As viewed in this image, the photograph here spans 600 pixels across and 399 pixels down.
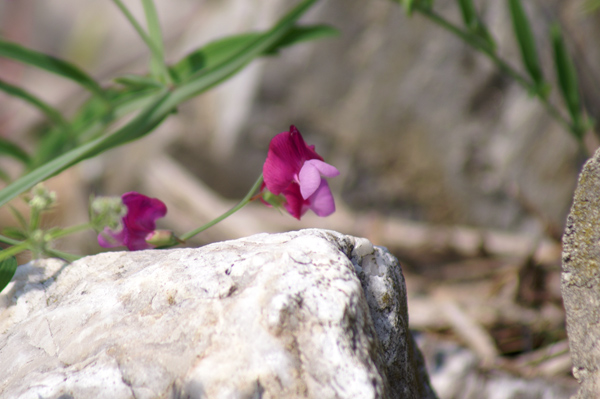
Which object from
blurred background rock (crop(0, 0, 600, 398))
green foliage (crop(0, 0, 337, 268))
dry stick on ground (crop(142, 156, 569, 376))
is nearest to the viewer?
green foliage (crop(0, 0, 337, 268))

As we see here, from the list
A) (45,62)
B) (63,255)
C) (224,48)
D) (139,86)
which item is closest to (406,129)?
(224,48)

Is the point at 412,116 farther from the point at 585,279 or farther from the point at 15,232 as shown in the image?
the point at 15,232

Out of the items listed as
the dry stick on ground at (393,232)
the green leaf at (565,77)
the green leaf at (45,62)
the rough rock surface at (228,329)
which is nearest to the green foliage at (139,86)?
the green leaf at (45,62)

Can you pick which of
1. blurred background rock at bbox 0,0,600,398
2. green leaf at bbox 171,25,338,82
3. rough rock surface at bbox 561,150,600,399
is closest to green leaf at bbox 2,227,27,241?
green leaf at bbox 171,25,338,82

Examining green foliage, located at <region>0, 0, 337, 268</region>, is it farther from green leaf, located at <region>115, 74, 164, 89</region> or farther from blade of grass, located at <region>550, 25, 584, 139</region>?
blade of grass, located at <region>550, 25, 584, 139</region>

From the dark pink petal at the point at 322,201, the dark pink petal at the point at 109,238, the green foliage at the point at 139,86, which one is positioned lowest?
the dark pink petal at the point at 109,238

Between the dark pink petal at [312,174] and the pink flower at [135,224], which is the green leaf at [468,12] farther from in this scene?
the pink flower at [135,224]
